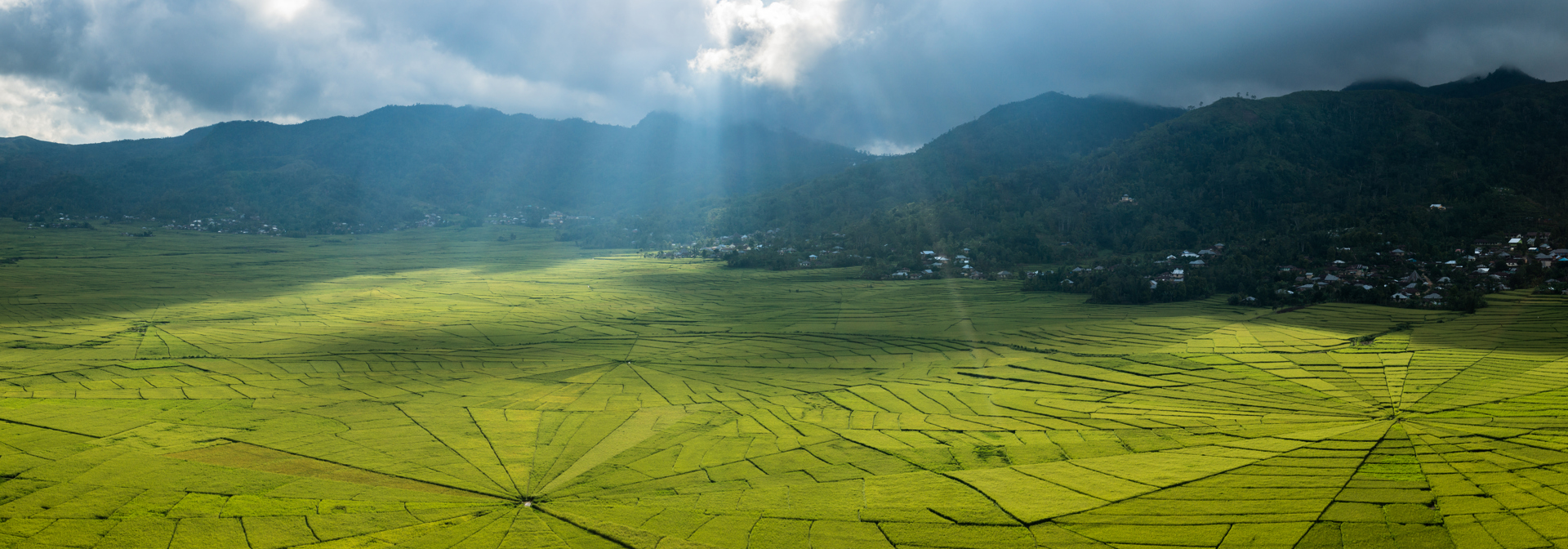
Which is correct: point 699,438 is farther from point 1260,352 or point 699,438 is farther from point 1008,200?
point 1008,200

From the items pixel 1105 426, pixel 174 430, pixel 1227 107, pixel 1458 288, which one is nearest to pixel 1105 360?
pixel 1105 426

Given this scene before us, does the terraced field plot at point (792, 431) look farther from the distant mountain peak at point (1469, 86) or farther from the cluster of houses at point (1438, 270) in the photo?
the distant mountain peak at point (1469, 86)

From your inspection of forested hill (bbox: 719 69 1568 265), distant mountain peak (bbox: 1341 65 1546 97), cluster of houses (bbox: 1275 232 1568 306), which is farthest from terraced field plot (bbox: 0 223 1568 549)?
distant mountain peak (bbox: 1341 65 1546 97)

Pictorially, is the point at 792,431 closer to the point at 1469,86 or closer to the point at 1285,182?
the point at 1285,182

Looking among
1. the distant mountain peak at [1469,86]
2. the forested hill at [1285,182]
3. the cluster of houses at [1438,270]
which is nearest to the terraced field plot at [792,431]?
the cluster of houses at [1438,270]

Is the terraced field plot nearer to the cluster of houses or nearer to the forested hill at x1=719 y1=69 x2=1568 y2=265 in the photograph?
the cluster of houses

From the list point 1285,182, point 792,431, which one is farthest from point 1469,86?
point 792,431
